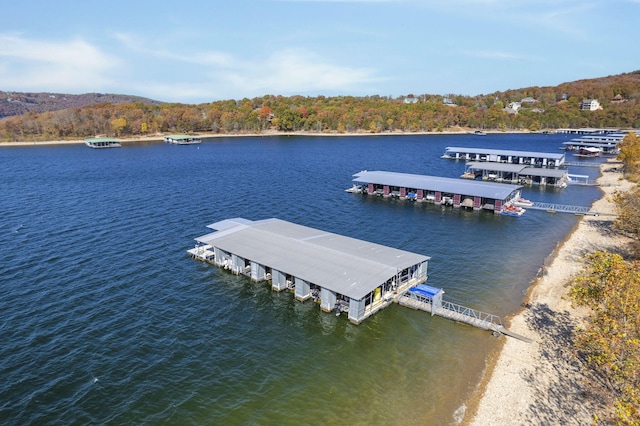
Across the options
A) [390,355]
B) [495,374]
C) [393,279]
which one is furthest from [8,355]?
[495,374]

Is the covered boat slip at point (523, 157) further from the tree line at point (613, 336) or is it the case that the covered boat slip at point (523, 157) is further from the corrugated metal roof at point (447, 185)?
the tree line at point (613, 336)

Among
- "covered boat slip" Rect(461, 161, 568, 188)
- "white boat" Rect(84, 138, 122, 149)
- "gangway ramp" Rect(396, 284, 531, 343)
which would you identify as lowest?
"gangway ramp" Rect(396, 284, 531, 343)

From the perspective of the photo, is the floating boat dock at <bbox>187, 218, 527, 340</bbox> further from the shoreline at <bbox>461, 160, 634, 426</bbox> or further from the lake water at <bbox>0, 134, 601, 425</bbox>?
the shoreline at <bbox>461, 160, 634, 426</bbox>

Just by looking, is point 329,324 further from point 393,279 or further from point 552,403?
point 552,403

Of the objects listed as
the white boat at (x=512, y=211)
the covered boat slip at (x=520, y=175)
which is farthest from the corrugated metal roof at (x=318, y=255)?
the covered boat slip at (x=520, y=175)

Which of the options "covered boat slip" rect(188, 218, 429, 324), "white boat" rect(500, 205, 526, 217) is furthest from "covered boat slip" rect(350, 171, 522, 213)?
"covered boat slip" rect(188, 218, 429, 324)

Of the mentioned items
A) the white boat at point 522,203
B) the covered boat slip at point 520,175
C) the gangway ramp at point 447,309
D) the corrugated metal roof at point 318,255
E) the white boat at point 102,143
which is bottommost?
the gangway ramp at point 447,309
